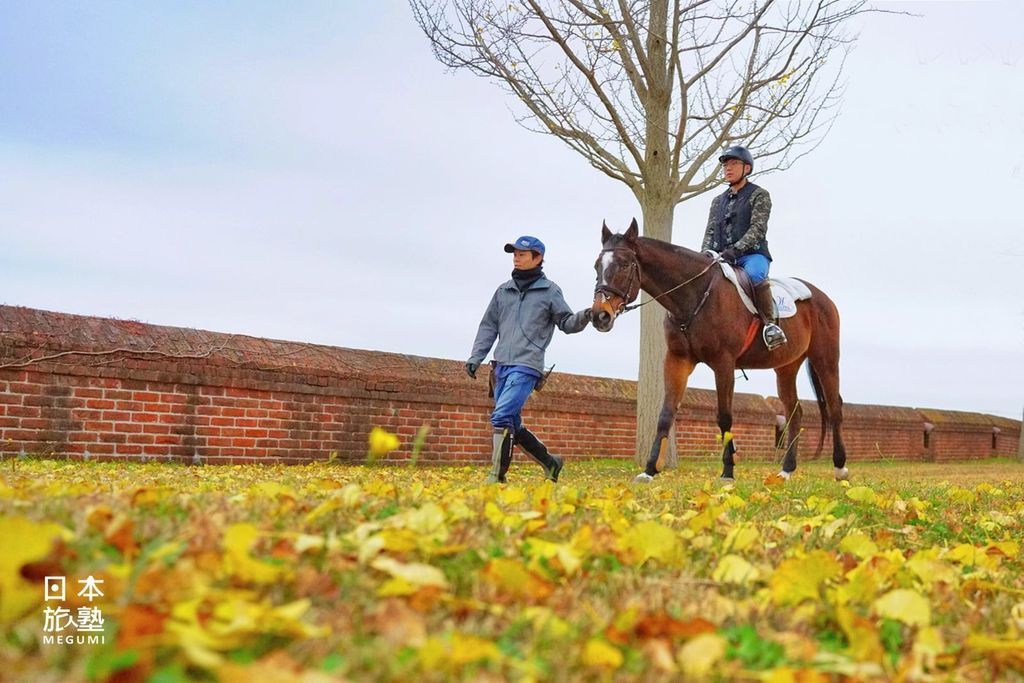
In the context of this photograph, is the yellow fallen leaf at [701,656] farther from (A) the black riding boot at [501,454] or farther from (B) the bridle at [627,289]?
(B) the bridle at [627,289]

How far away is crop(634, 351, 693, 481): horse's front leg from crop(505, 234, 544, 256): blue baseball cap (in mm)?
1923

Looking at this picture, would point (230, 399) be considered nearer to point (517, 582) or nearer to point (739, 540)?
point (739, 540)

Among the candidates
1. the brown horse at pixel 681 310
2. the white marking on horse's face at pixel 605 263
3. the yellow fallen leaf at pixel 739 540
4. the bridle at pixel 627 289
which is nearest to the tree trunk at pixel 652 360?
the brown horse at pixel 681 310

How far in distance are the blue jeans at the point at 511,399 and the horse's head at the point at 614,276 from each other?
0.72m

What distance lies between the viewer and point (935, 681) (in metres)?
1.82

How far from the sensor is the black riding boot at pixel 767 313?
8.56 m

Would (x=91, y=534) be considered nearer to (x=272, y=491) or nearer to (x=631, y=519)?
(x=272, y=491)

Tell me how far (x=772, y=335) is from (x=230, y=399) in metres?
6.12

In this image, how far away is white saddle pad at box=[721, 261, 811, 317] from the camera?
829 cm

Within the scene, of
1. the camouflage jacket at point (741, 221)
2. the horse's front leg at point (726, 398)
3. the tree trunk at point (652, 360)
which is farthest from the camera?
the tree trunk at point (652, 360)

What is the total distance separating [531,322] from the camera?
22.6ft

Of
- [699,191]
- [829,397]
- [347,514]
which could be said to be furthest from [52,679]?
[699,191]

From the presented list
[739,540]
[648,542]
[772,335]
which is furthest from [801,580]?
[772,335]

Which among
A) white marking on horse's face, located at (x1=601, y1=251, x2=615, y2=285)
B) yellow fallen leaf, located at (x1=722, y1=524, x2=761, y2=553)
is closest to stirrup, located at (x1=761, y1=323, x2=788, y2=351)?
white marking on horse's face, located at (x1=601, y1=251, x2=615, y2=285)
